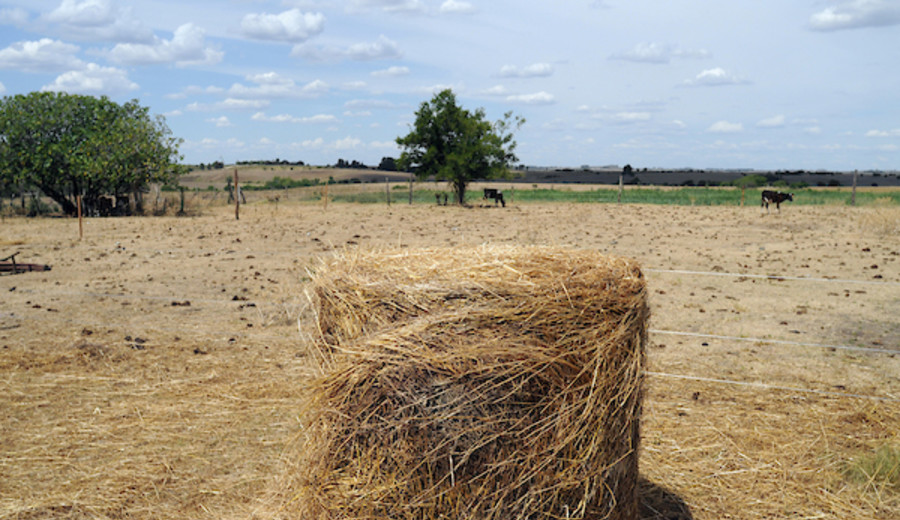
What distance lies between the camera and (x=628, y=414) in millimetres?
3396

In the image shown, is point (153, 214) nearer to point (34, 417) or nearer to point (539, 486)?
point (34, 417)

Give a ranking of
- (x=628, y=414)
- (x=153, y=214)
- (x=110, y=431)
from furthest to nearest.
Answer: (x=153, y=214) < (x=110, y=431) < (x=628, y=414)

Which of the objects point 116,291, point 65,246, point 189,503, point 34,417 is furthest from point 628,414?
point 65,246

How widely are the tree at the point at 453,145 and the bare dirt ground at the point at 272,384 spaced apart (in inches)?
782

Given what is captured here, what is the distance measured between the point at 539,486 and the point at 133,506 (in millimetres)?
2889

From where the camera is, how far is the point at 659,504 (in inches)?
175

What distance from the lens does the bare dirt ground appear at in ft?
15.1

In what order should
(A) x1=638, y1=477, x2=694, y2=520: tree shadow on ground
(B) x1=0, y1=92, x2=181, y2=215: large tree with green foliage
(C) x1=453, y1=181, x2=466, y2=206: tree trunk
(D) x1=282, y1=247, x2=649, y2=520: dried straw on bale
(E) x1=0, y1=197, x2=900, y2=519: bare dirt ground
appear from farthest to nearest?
(C) x1=453, y1=181, x2=466, y2=206: tree trunk, (B) x1=0, y1=92, x2=181, y2=215: large tree with green foliage, (E) x1=0, y1=197, x2=900, y2=519: bare dirt ground, (A) x1=638, y1=477, x2=694, y2=520: tree shadow on ground, (D) x1=282, y1=247, x2=649, y2=520: dried straw on bale

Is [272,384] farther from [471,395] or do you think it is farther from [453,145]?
[453,145]

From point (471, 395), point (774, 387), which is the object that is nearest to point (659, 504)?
point (471, 395)

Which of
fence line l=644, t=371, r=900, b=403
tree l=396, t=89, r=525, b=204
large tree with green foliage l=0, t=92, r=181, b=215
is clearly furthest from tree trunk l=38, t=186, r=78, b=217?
fence line l=644, t=371, r=900, b=403

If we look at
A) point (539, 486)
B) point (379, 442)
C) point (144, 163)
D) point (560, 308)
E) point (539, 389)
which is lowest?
point (539, 486)

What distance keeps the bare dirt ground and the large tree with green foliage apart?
15807 mm

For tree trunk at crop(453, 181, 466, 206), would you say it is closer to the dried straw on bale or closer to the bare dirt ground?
the bare dirt ground
